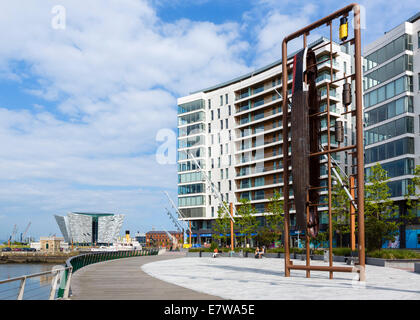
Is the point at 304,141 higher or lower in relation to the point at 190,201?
higher

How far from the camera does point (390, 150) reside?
59812mm

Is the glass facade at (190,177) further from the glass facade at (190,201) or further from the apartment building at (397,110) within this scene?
the apartment building at (397,110)

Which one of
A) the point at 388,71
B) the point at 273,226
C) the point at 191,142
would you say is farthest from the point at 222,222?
the point at 191,142

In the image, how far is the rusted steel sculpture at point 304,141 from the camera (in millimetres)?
19953

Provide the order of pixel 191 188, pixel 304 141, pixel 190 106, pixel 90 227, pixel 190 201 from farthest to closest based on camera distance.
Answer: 1. pixel 90 227
2. pixel 190 106
3. pixel 191 188
4. pixel 190 201
5. pixel 304 141

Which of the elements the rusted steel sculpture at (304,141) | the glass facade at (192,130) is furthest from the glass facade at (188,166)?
the rusted steel sculpture at (304,141)

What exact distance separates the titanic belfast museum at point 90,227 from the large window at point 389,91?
138 meters

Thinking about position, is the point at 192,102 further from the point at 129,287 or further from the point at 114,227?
the point at 114,227

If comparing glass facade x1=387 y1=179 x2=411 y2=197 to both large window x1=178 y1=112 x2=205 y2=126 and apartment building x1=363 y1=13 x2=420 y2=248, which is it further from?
large window x1=178 y1=112 x2=205 y2=126

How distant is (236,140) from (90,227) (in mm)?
110472

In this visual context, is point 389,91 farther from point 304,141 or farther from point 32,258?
point 32,258

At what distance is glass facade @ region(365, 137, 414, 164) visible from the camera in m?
57.3

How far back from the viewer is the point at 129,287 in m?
16.6
